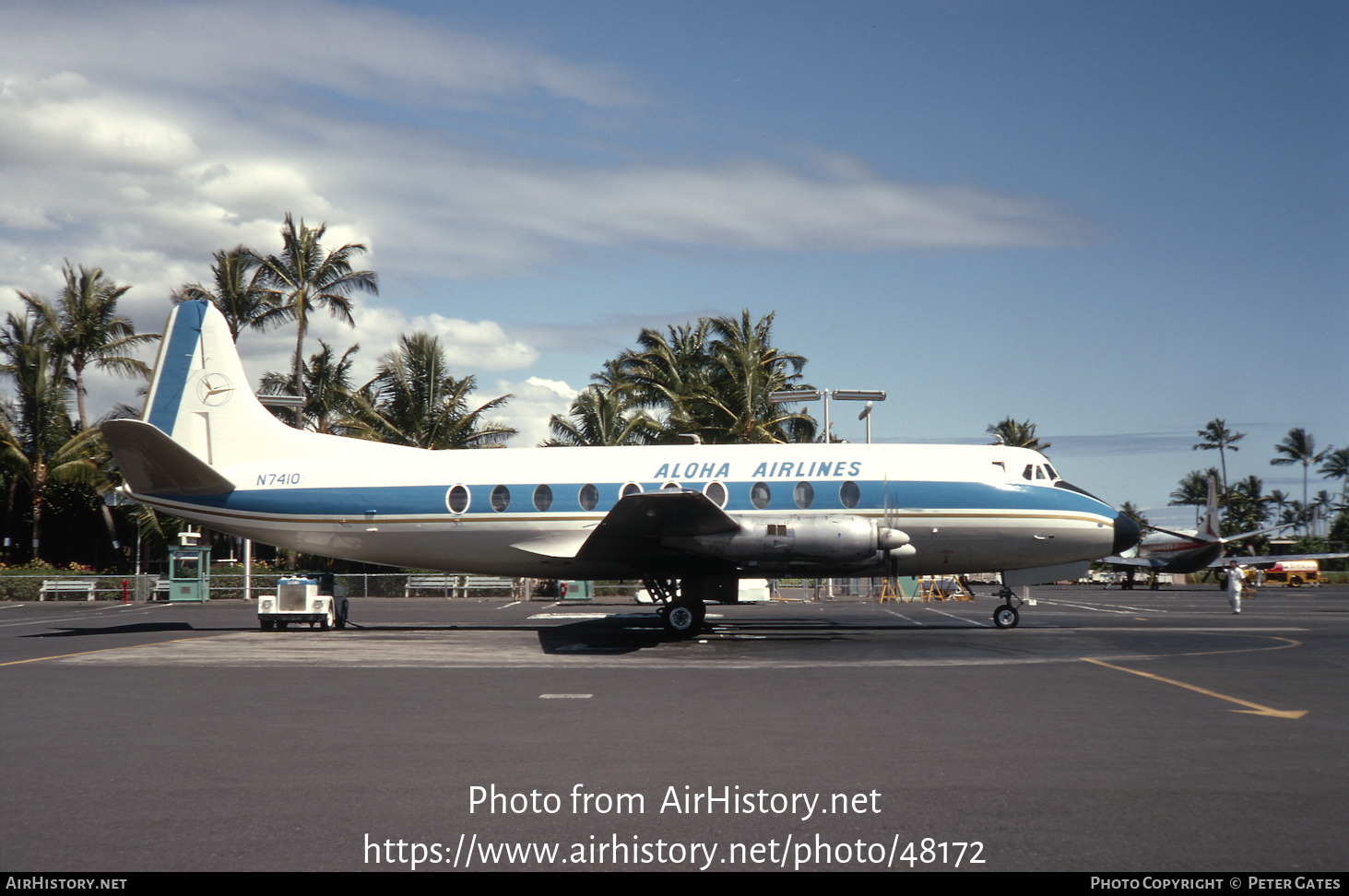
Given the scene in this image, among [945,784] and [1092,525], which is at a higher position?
[1092,525]

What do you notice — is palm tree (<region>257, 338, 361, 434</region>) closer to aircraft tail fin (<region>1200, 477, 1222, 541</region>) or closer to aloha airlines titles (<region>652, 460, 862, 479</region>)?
aloha airlines titles (<region>652, 460, 862, 479</region>)

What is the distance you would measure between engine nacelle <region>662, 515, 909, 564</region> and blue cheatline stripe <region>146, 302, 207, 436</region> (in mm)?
12183

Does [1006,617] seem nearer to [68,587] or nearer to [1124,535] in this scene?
[1124,535]

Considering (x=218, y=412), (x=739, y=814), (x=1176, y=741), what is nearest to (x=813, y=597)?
(x=218, y=412)

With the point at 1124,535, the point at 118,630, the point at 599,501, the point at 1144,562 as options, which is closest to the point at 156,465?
the point at 118,630

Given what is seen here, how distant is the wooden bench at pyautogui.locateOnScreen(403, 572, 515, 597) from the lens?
39.0 meters

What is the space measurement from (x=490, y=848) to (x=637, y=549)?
12.8 m

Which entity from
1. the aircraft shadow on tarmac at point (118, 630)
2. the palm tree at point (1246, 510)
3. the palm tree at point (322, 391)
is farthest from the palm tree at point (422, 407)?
the palm tree at point (1246, 510)

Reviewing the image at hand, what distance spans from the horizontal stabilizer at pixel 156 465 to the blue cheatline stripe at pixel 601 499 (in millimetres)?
288

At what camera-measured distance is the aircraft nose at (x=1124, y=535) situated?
1964cm

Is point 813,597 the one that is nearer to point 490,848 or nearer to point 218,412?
point 218,412

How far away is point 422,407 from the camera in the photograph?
41.6 metres

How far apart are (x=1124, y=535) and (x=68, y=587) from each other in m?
37.9
